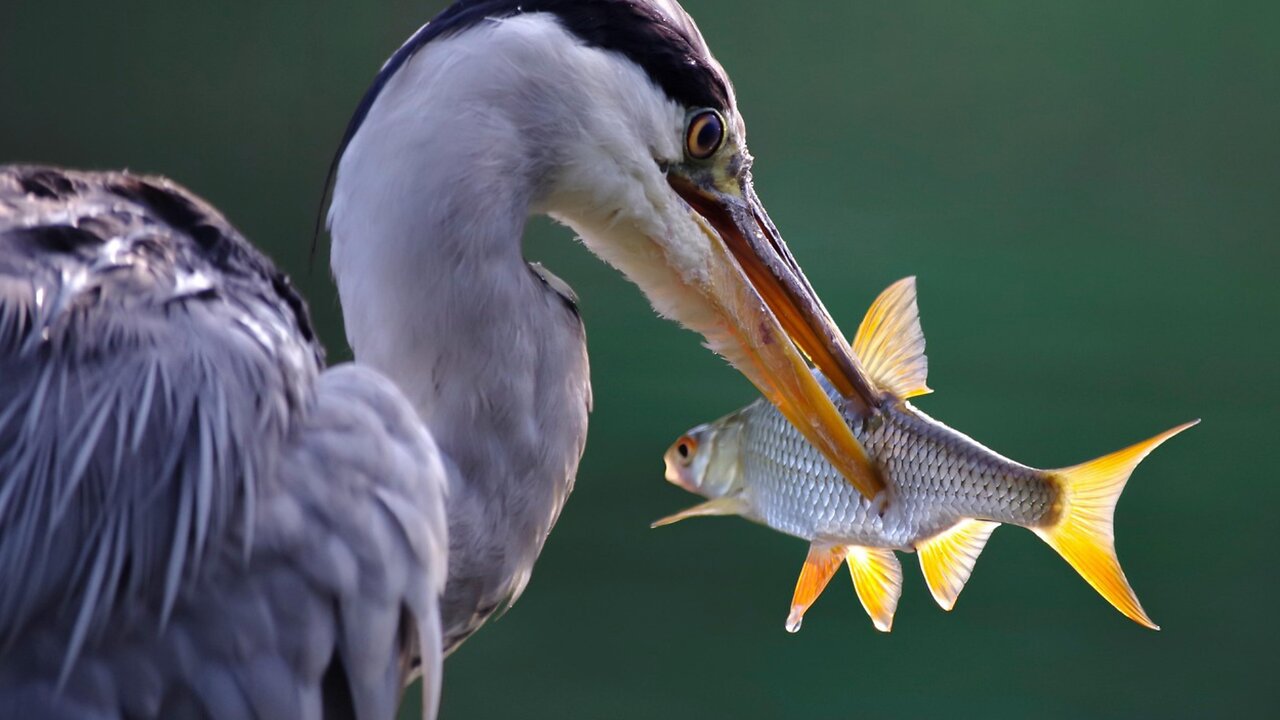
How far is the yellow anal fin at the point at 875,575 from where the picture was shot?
1.02 metres

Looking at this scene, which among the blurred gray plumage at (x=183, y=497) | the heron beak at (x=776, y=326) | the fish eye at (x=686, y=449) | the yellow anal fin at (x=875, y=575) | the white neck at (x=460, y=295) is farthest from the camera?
the fish eye at (x=686, y=449)

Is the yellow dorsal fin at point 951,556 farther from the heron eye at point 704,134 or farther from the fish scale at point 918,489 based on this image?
the heron eye at point 704,134

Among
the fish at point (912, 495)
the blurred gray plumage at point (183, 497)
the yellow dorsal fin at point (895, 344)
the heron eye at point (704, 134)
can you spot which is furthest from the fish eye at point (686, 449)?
the blurred gray plumage at point (183, 497)

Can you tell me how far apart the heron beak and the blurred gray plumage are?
27 centimetres

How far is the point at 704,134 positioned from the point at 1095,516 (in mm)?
394

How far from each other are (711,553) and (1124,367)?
0.85 meters

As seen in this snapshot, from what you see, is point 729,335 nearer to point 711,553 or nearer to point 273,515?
point 273,515

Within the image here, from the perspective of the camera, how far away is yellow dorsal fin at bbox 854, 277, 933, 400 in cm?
96

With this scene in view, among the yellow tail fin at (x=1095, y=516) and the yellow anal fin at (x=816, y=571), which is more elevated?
the yellow tail fin at (x=1095, y=516)

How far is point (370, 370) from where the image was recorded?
0.75m

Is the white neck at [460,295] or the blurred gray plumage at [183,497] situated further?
the white neck at [460,295]

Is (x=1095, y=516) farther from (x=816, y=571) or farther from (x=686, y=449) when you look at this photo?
(x=686, y=449)

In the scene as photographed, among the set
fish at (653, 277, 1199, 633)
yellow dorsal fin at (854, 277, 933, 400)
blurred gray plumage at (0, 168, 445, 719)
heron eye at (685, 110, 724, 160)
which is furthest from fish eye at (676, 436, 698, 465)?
blurred gray plumage at (0, 168, 445, 719)

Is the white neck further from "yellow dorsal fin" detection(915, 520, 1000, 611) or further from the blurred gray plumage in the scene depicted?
"yellow dorsal fin" detection(915, 520, 1000, 611)
